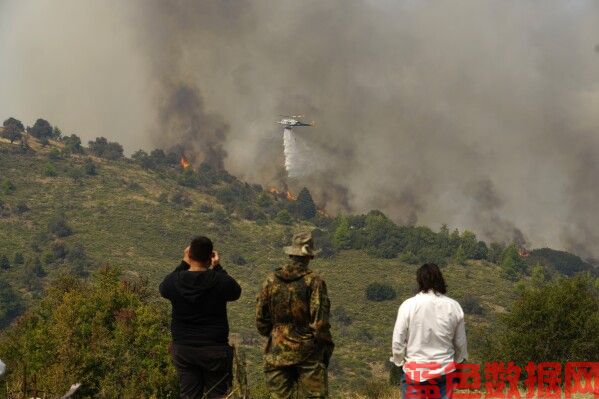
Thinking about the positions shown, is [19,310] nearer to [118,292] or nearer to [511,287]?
[118,292]

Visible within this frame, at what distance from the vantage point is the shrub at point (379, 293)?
6703 inches

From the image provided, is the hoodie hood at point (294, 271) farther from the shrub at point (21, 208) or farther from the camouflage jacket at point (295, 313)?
the shrub at point (21, 208)

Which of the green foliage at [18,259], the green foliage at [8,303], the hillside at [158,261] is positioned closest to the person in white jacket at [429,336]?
the hillside at [158,261]

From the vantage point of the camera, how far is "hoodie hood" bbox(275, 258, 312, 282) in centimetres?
1077

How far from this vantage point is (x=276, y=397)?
36.0 feet

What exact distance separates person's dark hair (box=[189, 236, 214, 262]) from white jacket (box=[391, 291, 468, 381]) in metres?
2.39

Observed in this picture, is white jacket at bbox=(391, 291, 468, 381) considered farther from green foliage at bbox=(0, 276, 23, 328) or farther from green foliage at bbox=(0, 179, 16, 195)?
green foliage at bbox=(0, 179, 16, 195)

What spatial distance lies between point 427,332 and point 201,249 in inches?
110

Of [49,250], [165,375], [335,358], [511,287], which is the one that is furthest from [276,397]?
[511,287]

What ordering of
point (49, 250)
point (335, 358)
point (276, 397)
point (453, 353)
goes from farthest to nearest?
1. point (49, 250)
2. point (335, 358)
3. point (276, 397)
4. point (453, 353)

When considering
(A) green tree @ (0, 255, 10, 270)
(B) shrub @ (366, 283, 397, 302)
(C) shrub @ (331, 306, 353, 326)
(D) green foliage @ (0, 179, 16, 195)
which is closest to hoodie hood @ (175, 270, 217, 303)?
(C) shrub @ (331, 306, 353, 326)

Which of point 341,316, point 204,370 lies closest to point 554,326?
point 204,370

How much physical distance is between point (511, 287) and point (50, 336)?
14378cm

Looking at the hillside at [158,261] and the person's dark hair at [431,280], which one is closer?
the person's dark hair at [431,280]
